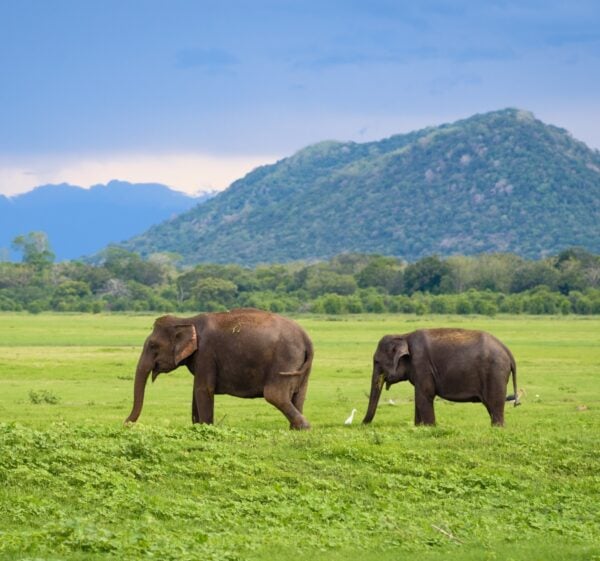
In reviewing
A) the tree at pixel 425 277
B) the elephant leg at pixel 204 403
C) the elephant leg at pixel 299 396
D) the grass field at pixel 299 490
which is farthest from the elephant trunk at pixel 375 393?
the tree at pixel 425 277

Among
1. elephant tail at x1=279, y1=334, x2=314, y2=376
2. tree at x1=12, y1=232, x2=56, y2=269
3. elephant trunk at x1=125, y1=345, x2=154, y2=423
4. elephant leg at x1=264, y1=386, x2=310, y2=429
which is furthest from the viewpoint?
tree at x1=12, y1=232, x2=56, y2=269

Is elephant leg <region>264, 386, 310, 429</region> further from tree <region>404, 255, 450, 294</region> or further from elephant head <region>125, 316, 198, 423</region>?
tree <region>404, 255, 450, 294</region>

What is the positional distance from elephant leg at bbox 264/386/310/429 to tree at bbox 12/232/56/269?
113m

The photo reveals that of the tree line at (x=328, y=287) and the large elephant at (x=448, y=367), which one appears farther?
the tree line at (x=328, y=287)

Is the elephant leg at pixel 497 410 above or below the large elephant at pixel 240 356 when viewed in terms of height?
below

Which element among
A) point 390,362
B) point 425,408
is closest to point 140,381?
point 390,362

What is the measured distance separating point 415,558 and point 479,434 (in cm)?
675

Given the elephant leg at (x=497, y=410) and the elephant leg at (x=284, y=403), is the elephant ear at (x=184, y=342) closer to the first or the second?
the elephant leg at (x=284, y=403)

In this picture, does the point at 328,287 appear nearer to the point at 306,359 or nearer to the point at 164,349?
the point at 164,349

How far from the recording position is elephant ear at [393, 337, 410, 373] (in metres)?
21.5

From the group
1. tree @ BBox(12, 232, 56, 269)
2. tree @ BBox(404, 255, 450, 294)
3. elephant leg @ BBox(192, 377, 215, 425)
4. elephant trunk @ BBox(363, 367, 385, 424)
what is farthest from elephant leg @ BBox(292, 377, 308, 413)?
tree @ BBox(12, 232, 56, 269)

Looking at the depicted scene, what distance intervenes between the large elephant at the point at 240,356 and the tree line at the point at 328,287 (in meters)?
68.5

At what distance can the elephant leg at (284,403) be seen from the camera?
20094 mm

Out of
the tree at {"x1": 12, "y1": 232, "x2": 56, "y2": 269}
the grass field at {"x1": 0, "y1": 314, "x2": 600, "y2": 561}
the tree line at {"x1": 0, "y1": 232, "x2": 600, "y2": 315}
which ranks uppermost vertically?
the tree at {"x1": 12, "y1": 232, "x2": 56, "y2": 269}
